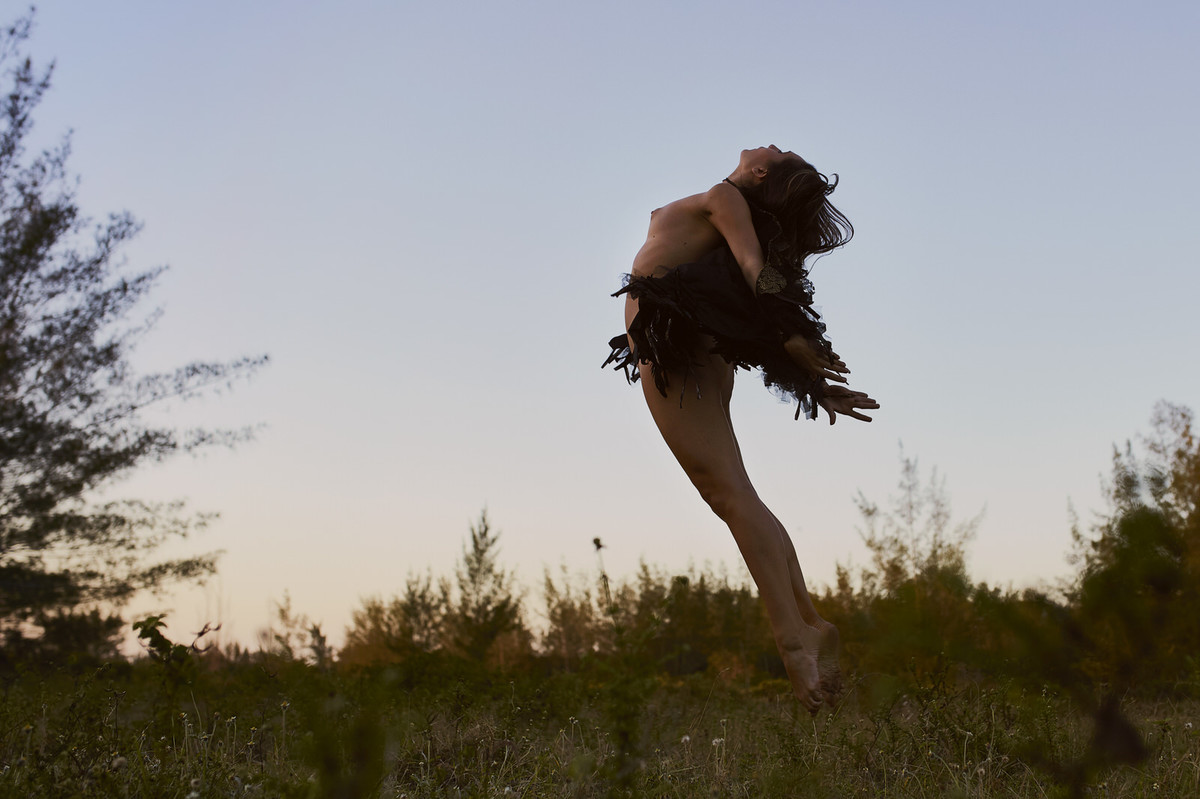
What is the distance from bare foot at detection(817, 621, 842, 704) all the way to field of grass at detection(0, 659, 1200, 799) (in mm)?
144

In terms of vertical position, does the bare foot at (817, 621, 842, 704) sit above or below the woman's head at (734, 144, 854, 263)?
below

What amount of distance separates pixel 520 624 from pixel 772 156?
41.1 feet

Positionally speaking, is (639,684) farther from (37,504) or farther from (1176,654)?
(37,504)

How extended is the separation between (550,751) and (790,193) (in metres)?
2.02

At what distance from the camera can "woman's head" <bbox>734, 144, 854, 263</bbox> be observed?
3.15 m

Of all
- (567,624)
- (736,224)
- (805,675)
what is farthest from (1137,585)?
(567,624)

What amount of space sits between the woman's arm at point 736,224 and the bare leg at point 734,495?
1.16 ft

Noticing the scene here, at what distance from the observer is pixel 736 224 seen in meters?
2.96

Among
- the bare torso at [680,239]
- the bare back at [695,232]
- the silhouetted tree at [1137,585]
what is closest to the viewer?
the silhouetted tree at [1137,585]

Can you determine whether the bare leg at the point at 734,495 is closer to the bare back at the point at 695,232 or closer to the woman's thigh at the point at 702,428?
the woman's thigh at the point at 702,428

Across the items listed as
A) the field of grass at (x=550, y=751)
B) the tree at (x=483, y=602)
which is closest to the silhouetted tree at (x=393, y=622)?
the tree at (x=483, y=602)

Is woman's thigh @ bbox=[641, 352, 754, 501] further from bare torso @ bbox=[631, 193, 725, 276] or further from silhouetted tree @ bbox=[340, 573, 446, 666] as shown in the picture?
silhouetted tree @ bbox=[340, 573, 446, 666]

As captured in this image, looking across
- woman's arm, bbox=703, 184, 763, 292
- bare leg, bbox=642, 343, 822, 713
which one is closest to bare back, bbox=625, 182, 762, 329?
woman's arm, bbox=703, 184, 763, 292

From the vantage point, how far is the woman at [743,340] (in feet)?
8.96
